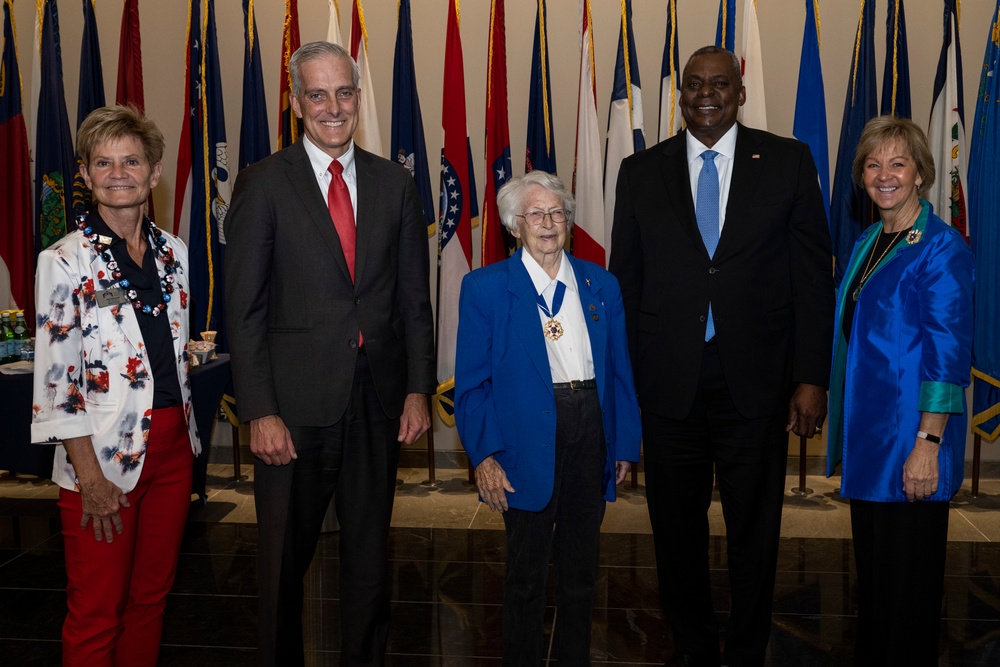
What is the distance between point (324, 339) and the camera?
8.08 feet

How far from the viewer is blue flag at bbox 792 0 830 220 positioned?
465cm

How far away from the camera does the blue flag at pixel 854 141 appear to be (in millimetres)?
4629

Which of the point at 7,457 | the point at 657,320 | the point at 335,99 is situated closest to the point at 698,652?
the point at 657,320

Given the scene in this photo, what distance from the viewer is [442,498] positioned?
4.96 m

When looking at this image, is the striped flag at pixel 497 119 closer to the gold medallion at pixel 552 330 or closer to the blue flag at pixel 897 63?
the blue flag at pixel 897 63

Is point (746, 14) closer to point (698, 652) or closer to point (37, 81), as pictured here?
point (698, 652)

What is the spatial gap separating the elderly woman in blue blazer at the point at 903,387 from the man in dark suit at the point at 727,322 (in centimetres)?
16

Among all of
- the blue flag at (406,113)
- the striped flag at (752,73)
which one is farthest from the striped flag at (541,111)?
the striped flag at (752,73)

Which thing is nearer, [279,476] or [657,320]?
[279,476]

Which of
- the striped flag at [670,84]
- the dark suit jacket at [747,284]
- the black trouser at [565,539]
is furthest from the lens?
the striped flag at [670,84]

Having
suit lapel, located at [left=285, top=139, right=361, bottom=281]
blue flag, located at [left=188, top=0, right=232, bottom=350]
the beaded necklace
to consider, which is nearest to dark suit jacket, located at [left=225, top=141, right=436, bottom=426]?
suit lapel, located at [left=285, top=139, right=361, bottom=281]

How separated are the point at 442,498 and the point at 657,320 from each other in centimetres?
252

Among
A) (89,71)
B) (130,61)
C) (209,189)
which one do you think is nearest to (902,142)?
(209,189)

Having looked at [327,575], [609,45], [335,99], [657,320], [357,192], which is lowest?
[327,575]
